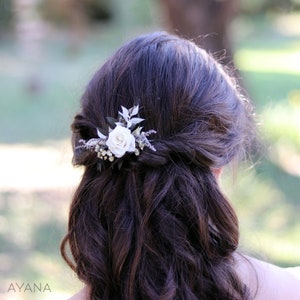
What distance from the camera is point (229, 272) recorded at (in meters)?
1.75

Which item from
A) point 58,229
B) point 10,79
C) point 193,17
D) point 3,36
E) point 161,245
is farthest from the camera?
point 3,36

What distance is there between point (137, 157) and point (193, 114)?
0.16 m

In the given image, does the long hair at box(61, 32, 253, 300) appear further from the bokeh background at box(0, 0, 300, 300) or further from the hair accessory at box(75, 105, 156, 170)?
the bokeh background at box(0, 0, 300, 300)

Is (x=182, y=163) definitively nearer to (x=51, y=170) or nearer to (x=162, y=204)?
(x=162, y=204)

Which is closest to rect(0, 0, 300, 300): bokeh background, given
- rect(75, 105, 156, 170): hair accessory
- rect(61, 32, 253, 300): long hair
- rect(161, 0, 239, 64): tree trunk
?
rect(161, 0, 239, 64): tree trunk

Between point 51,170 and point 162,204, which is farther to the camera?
point 51,170

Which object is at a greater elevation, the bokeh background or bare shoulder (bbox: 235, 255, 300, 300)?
bare shoulder (bbox: 235, 255, 300, 300)

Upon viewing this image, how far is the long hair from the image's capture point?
170 centimetres

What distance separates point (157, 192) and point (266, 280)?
13.0 inches

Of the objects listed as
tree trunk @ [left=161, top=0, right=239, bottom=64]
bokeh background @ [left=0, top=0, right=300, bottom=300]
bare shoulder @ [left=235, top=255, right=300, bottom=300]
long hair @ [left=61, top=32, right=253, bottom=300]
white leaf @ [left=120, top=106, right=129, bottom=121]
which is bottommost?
bokeh background @ [left=0, top=0, right=300, bottom=300]

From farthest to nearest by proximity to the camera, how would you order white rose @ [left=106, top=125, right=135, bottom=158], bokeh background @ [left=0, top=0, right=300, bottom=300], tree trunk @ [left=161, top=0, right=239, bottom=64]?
tree trunk @ [left=161, top=0, right=239, bottom=64]
bokeh background @ [left=0, top=0, right=300, bottom=300]
white rose @ [left=106, top=125, right=135, bottom=158]

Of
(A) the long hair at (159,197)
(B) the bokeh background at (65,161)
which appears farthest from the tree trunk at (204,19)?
(A) the long hair at (159,197)

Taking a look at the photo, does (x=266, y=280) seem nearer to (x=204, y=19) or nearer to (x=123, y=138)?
(x=123, y=138)

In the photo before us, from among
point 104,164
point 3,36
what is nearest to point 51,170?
point 104,164
